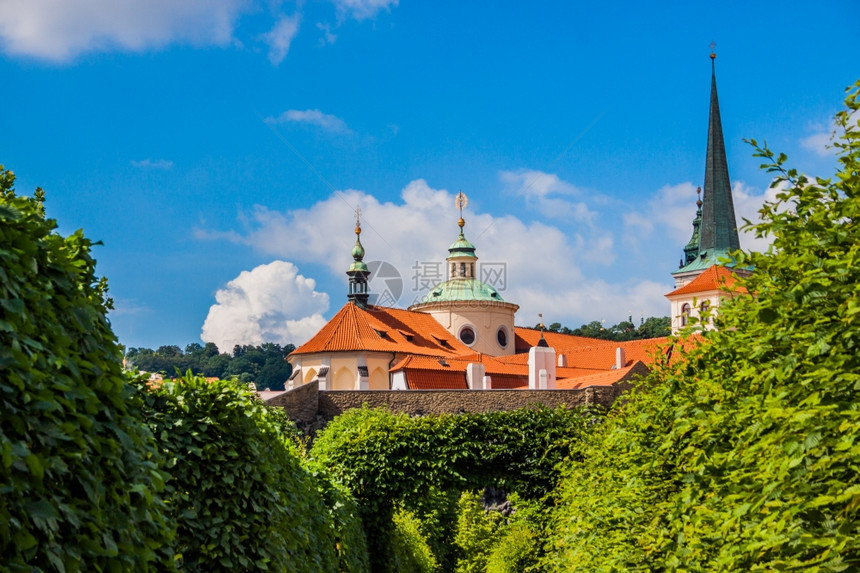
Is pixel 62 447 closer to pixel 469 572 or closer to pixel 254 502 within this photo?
pixel 254 502

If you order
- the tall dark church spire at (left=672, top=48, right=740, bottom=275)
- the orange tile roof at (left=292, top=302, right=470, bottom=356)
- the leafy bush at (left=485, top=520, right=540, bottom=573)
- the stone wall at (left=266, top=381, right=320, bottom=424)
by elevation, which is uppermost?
the tall dark church spire at (left=672, top=48, right=740, bottom=275)

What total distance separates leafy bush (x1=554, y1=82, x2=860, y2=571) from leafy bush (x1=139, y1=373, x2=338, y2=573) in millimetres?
3326

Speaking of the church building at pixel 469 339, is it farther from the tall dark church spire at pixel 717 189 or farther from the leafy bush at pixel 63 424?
the leafy bush at pixel 63 424

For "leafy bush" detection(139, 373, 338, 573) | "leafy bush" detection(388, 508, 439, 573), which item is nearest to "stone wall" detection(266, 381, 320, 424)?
"leafy bush" detection(388, 508, 439, 573)

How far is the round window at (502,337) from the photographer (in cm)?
7256

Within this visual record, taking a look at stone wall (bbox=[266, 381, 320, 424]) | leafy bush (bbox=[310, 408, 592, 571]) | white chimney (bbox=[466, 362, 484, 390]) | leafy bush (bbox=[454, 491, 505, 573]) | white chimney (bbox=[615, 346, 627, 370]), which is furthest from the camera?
white chimney (bbox=[615, 346, 627, 370])

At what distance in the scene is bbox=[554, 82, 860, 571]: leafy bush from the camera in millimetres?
4746

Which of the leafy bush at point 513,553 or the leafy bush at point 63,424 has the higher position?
the leafy bush at point 63,424

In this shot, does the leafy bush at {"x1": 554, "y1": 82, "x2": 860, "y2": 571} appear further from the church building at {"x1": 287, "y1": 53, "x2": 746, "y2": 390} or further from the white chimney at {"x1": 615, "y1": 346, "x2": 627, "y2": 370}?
the white chimney at {"x1": 615, "y1": 346, "x2": 627, "y2": 370}

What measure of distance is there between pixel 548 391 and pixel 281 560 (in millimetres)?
28545

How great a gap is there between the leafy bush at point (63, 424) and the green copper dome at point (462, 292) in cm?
6722

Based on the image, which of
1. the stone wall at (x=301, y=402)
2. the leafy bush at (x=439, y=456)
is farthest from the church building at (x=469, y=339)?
the leafy bush at (x=439, y=456)

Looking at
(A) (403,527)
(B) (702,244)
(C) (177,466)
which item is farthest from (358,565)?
(B) (702,244)

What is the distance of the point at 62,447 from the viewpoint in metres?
4.37
